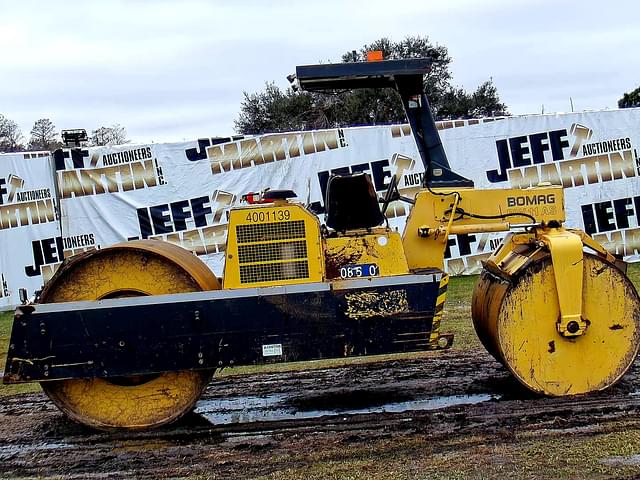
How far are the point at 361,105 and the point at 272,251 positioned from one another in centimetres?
2178

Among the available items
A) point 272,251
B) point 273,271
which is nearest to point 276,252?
point 272,251

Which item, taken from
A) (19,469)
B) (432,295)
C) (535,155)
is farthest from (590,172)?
(19,469)

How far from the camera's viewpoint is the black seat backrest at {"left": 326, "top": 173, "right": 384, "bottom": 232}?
255 inches

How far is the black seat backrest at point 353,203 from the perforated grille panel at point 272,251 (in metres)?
0.40

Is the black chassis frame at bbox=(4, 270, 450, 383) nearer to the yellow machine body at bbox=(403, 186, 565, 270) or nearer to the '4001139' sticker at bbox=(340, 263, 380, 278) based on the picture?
the '4001139' sticker at bbox=(340, 263, 380, 278)

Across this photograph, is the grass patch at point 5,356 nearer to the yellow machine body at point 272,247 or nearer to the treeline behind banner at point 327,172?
the treeline behind banner at point 327,172

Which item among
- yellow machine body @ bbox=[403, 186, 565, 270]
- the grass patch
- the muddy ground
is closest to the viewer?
the muddy ground

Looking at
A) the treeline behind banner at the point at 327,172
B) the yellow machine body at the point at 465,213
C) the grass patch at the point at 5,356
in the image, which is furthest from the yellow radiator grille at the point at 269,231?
the treeline behind banner at the point at 327,172

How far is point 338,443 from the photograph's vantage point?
5645mm

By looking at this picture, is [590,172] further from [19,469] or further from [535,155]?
[19,469]

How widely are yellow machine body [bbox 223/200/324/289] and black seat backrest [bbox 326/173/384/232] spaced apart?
31 centimetres

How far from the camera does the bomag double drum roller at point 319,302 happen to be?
6105 millimetres

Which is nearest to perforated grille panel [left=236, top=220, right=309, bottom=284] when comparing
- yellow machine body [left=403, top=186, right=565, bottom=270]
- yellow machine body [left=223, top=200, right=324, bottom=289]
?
yellow machine body [left=223, top=200, right=324, bottom=289]

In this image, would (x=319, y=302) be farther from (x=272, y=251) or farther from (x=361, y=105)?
(x=361, y=105)
